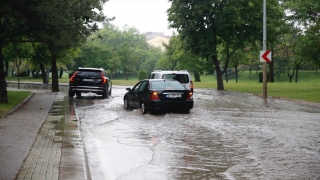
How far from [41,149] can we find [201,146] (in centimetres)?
331

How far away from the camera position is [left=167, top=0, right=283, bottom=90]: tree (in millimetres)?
39062

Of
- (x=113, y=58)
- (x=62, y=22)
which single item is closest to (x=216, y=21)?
(x=62, y=22)

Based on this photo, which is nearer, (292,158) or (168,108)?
(292,158)

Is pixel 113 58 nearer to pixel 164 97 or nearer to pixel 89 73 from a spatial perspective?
pixel 89 73

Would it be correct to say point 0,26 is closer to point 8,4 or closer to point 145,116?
point 8,4

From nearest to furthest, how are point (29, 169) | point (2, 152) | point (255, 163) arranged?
point (29, 169)
point (255, 163)
point (2, 152)

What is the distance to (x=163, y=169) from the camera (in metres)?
7.94

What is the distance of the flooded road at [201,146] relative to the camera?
7781mm

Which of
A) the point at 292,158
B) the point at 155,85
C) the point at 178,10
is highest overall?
the point at 178,10

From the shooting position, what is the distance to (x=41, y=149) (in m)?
9.60

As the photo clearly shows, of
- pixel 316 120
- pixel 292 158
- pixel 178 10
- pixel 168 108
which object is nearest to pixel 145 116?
pixel 168 108

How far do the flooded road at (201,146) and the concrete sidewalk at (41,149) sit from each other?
0.33 m

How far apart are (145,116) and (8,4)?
7340 millimetres

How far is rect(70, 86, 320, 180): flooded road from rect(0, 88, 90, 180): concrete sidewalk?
0.33 meters
